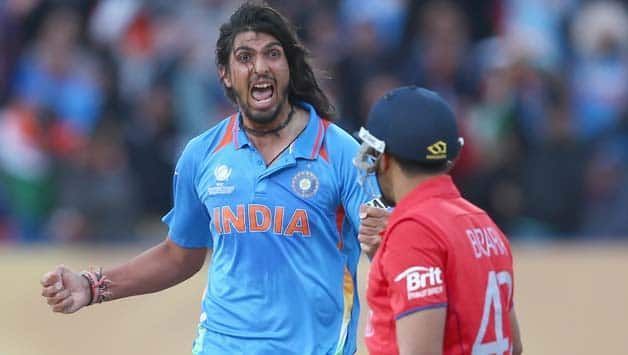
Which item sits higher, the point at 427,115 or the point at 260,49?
the point at 260,49

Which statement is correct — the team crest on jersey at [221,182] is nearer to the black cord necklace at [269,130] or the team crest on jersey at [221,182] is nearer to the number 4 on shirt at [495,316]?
the black cord necklace at [269,130]

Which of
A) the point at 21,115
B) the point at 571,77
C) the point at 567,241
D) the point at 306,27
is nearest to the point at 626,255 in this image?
the point at 567,241

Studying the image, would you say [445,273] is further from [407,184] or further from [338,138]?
[338,138]

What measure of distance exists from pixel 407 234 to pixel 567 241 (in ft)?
24.9

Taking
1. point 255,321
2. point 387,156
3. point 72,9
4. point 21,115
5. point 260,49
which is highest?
point 72,9

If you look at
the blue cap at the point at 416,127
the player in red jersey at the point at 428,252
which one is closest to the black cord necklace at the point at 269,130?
the player in red jersey at the point at 428,252

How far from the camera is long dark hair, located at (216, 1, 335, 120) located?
5.63 metres

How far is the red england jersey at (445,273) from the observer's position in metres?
4.13

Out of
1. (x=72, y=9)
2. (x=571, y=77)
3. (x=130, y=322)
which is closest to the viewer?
(x=130, y=322)

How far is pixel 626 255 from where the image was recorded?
10.6 meters

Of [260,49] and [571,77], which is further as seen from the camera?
[571,77]

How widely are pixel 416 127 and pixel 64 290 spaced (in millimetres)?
2102

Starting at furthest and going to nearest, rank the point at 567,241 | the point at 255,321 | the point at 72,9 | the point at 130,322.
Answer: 1. the point at 72,9
2. the point at 567,241
3. the point at 130,322
4. the point at 255,321

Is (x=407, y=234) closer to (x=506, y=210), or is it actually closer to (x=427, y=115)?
(x=427, y=115)
